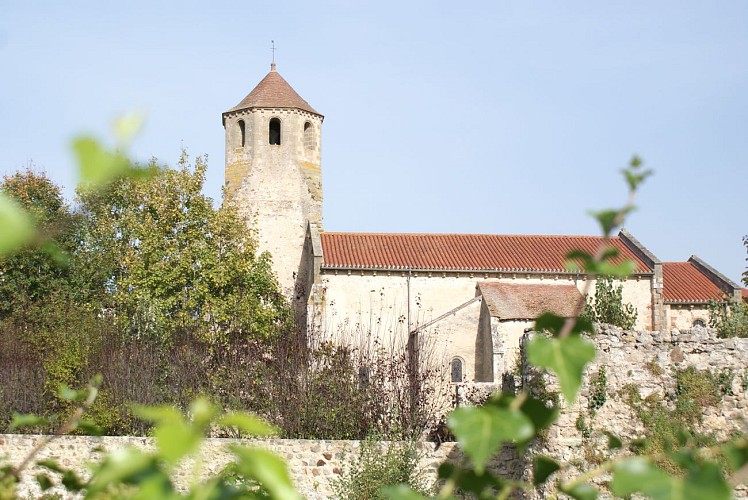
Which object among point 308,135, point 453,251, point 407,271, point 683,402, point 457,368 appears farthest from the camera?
point 308,135

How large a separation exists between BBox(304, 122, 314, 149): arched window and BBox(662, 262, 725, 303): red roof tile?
47.0ft

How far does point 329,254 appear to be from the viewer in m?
33.3

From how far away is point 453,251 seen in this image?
114ft

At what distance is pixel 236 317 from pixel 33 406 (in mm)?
8795

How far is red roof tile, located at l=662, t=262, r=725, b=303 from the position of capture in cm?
3531

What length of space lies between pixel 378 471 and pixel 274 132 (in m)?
25.1

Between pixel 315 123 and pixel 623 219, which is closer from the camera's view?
pixel 623 219

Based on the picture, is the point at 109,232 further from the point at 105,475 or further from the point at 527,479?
the point at 105,475

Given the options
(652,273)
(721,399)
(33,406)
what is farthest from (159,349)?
(652,273)

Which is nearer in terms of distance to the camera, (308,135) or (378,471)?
(378,471)

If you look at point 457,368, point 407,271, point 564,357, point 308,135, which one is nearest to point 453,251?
point 407,271

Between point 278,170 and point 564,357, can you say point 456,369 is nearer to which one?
point 278,170

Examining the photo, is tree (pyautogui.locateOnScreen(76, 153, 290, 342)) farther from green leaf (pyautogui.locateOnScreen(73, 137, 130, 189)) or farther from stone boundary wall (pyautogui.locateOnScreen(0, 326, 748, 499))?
green leaf (pyautogui.locateOnScreen(73, 137, 130, 189))

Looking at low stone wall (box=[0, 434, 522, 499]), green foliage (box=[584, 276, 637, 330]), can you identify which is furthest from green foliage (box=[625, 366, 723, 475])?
green foliage (box=[584, 276, 637, 330])
